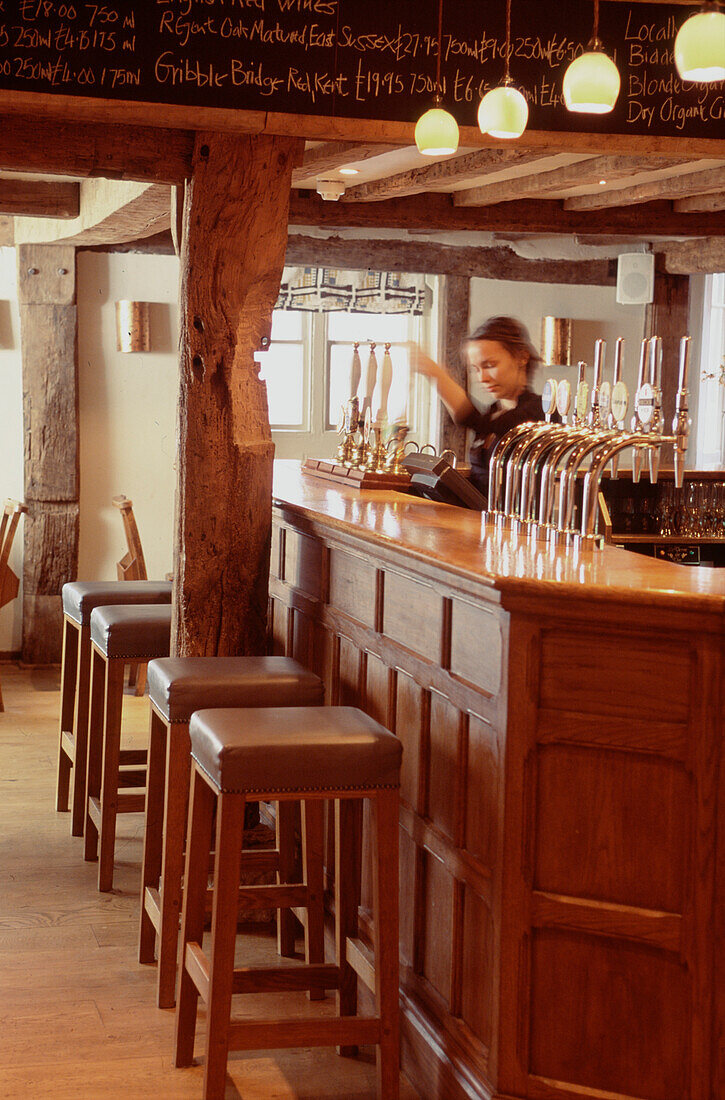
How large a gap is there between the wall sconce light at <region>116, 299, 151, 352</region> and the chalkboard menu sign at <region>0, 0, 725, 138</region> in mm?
3863

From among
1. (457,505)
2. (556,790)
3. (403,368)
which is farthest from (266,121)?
(403,368)

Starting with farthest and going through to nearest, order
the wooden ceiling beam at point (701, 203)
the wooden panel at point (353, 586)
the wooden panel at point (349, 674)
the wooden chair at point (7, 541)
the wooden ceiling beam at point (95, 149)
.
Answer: the wooden chair at point (7, 541) < the wooden ceiling beam at point (701, 203) < the wooden ceiling beam at point (95, 149) < the wooden panel at point (349, 674) < the wooden panel at point (353, 586)

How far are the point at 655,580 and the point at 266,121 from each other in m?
1.85

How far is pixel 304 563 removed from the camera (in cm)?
381

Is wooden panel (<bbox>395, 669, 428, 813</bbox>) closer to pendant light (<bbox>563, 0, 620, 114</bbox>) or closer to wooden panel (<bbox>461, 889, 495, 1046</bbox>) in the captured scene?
wooden panel (<bbox>461, 889, 495, 1046</bbox>)

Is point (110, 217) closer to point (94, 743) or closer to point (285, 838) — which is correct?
point (94, 743)

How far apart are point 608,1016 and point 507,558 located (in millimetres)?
919

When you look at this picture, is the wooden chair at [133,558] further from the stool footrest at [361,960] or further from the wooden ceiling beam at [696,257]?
the stool footrest at [361,960]

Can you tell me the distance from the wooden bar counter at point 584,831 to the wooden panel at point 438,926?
0.03 metres

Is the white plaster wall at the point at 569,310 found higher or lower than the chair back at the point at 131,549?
higher

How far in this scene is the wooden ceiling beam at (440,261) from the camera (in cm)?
732

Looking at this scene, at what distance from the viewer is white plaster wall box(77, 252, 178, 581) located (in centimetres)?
724

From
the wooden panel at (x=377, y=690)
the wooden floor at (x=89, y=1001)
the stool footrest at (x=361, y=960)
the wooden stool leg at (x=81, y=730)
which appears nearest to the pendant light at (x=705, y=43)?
the wooden panel at (x=377, y=690)

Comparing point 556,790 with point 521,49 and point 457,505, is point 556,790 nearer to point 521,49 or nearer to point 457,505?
point 457,505
